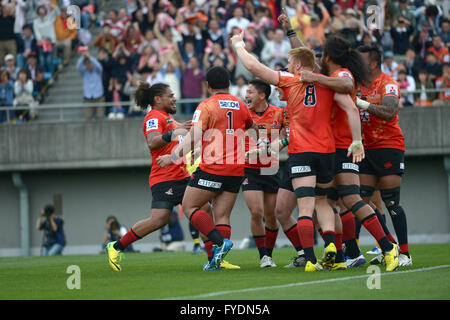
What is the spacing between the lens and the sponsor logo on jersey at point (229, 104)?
959cm

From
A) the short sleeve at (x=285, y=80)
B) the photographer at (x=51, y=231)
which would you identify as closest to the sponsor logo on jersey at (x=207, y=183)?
the short sleeve at (x=285, y=80)

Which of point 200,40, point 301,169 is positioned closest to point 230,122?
point 301,169

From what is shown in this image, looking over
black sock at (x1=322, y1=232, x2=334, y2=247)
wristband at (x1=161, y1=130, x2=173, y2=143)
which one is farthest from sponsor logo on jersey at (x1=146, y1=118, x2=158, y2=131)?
black sock at (x1=322, y1=232, x2=334, y2=247)

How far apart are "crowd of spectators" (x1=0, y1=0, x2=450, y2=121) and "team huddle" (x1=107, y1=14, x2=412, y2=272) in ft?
30.9

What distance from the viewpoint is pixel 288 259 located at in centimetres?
1254

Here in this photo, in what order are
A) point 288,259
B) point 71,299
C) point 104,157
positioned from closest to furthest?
point 71,299 < point 288,259 < point 104,157

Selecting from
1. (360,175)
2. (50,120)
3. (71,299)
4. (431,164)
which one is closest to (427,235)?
(431,164)

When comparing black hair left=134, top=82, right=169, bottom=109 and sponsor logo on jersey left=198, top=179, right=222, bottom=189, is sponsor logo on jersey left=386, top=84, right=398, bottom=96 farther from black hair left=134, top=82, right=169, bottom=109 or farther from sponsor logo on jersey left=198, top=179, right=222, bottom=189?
black hair left=134, top=82, right=169, bottom=109

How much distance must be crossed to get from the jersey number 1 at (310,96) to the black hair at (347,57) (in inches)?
21.3

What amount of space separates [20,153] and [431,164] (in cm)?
1103

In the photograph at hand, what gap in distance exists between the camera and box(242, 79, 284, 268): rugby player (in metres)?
10.5
